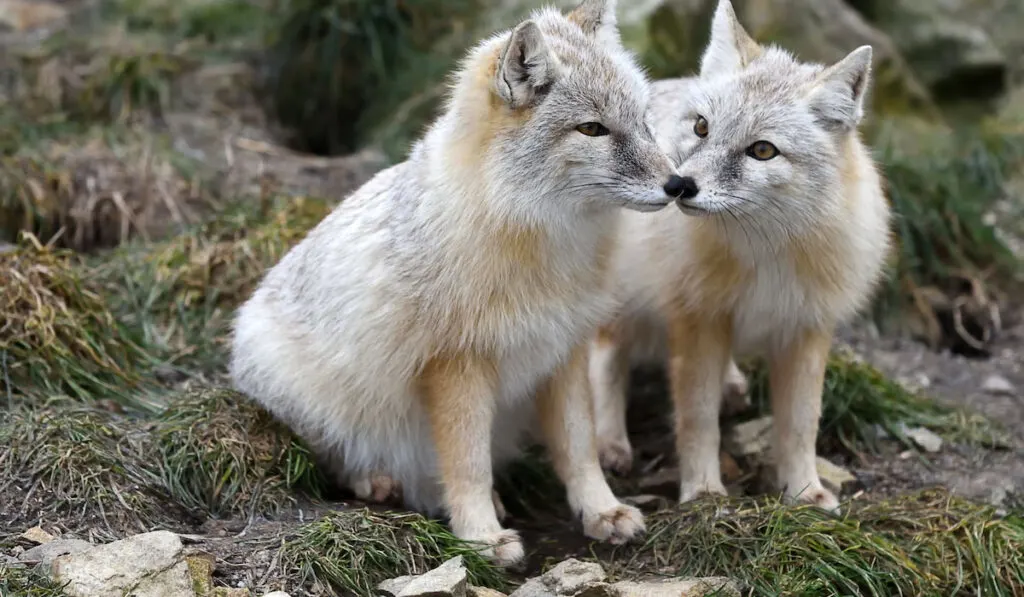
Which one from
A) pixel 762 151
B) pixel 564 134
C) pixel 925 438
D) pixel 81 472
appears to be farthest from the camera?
pixel 925 438

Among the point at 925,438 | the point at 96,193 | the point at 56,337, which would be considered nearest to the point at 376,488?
the point at 56,337

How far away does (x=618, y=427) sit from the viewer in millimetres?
5730

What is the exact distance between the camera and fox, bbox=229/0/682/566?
4.20 meters

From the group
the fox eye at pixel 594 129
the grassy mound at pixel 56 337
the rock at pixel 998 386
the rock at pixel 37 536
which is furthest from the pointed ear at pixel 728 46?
the rock at pixel 37 536

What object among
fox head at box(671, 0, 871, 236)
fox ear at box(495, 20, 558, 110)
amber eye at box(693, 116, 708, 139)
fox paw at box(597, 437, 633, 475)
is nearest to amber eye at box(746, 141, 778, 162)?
fox head at box(671, 0, 871, 236)

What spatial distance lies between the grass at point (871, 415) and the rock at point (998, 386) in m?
0.53

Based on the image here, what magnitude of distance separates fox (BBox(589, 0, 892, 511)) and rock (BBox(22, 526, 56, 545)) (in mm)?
2356

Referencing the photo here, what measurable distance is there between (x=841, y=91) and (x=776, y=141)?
0.34 metres

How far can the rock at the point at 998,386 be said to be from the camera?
646 centimetres

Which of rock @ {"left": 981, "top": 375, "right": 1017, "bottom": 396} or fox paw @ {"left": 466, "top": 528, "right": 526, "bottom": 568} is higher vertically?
fox paw @ {"left": 466, "top": 528, "right": 526, "bottom": 568}

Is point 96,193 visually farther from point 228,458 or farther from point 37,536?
point 37,536

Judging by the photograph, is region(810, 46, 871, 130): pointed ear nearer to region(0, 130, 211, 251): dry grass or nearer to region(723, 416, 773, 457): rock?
region(723, 416, 773, 457): rock

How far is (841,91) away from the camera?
4555 millimetres

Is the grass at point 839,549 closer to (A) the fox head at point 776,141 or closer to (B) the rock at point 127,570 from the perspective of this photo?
(A) the fox head at point 776,141
